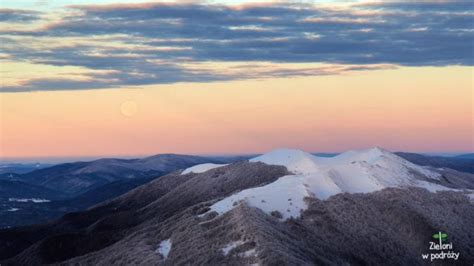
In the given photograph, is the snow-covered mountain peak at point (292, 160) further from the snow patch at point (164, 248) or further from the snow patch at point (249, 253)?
the snow patch at point (249, 253)

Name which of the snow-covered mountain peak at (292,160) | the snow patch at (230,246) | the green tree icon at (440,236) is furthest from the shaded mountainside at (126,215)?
the green tree icon at (440,236)

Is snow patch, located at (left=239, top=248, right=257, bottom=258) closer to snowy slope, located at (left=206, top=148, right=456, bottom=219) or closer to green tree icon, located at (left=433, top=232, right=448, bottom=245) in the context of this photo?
snowy slope, located at (left=206, top=148, right=456, bottom=219)

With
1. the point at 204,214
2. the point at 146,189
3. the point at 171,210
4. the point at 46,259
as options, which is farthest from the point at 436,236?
the point at 146,189

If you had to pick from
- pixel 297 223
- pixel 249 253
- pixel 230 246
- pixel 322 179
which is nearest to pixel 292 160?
pixel 322 179

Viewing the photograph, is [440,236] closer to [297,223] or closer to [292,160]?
[297,223]

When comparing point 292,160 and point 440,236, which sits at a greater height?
point 292,160

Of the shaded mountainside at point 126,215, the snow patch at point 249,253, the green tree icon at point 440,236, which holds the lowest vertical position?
the shaded mountainside at point 126,215
